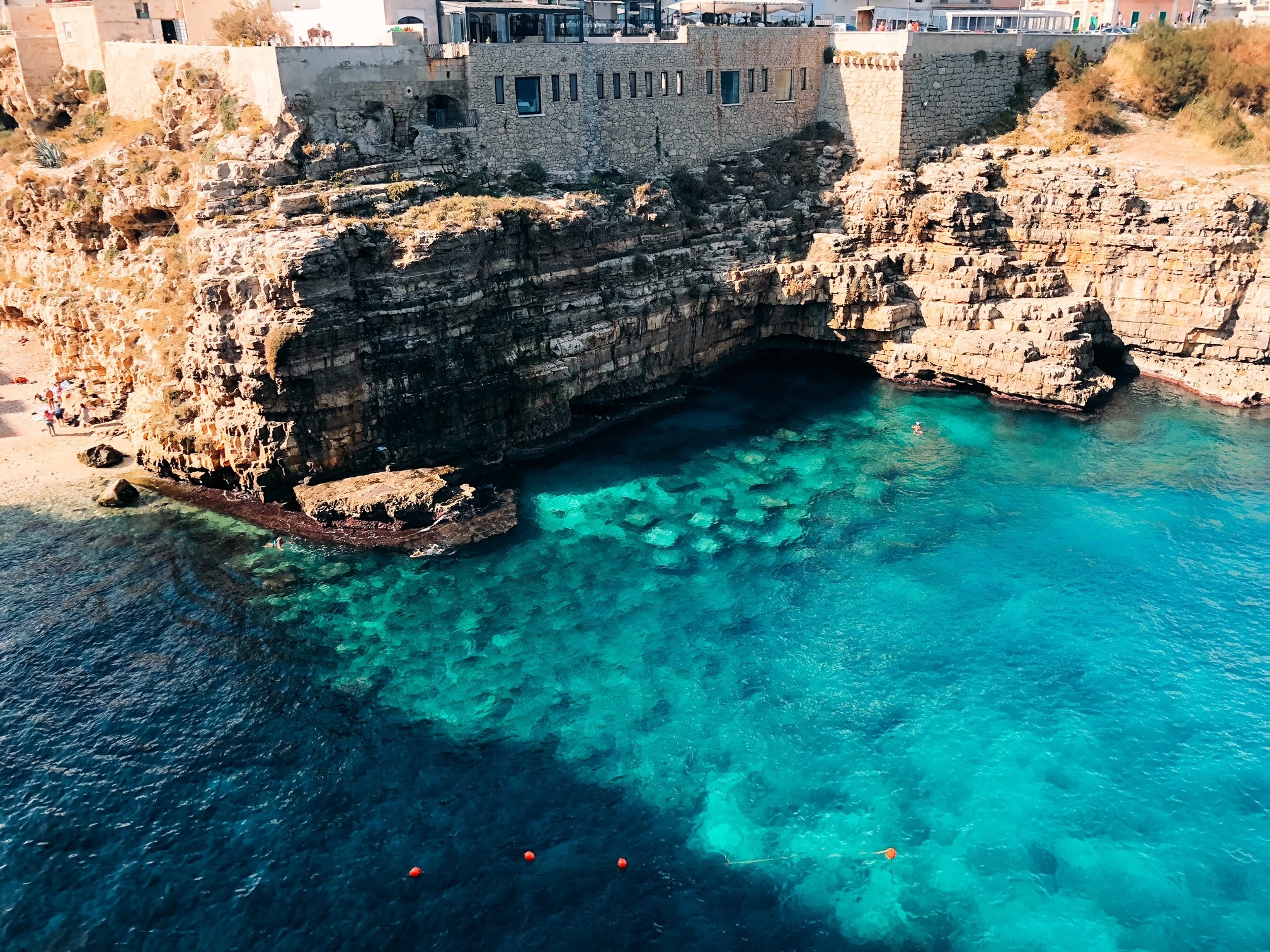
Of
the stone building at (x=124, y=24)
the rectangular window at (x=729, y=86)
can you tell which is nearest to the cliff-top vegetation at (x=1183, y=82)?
the rectangular window at (x=729, y=86)

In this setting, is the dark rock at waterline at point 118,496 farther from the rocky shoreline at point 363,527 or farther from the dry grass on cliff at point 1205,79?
the dry grass on cliff at point 1205,79

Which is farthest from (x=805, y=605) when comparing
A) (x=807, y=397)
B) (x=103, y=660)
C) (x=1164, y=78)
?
(x=1164, y=78)

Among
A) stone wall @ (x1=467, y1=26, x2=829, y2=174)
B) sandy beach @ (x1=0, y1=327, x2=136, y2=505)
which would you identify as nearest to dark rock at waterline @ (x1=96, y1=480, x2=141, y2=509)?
sandy beach @ (x1=0, y1=327, x2=136, y2=505)

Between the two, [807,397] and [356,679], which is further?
[807,397]

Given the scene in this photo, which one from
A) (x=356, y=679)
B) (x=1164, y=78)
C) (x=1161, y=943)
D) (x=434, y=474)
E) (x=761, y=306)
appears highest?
(x=1164, y=78)

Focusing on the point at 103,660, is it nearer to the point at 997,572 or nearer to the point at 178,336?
the point at 178,336
